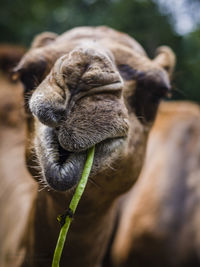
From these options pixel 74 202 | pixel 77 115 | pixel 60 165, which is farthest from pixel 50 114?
pixel 74 202

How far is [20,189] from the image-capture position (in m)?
4.47

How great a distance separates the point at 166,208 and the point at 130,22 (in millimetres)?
3063

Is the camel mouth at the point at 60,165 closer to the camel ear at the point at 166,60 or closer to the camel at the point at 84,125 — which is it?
the camel at the point at 84,125

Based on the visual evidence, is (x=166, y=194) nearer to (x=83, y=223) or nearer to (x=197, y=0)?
(x=83, y=223)

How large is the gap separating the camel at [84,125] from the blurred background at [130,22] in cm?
243

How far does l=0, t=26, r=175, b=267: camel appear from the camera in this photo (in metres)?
1.93

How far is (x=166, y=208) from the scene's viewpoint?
4391 millimetres

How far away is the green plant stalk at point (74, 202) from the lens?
6.17 feet

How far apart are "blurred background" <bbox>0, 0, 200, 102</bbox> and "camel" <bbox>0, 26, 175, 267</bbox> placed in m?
2.43

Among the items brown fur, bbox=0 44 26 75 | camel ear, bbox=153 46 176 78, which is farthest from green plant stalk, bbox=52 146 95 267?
brown fur, bbox=0 44 26 75

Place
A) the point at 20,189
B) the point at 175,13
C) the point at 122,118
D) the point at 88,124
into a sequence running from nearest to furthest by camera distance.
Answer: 1. the point at 88,124
2. the point at 122,118
3. the point at 20,189
4. the point at 175,13

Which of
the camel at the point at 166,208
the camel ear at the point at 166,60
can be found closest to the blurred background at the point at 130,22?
the camel at the point at 166,208

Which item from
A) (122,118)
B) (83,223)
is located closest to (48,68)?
(122,118)

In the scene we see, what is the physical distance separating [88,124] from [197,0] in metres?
4.86
